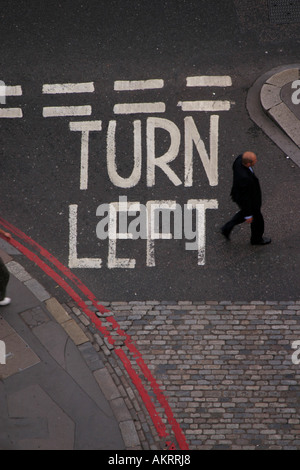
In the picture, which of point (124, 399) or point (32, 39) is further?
point (32, 39)

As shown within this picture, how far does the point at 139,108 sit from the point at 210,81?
1330 mm

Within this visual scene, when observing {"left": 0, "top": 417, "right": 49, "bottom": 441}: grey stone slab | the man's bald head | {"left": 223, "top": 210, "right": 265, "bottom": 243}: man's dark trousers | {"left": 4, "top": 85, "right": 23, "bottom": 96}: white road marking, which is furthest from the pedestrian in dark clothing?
the man's bald head

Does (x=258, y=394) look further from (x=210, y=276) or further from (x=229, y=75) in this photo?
(x=229, y=75)

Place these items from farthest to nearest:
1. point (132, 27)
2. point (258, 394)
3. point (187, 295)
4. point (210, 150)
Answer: point (132, 27)
point (210, 150)
point (187, 295)
point (258, 394)

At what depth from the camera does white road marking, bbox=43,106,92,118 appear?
1095 cm

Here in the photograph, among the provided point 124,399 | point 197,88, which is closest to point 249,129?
point 197,88

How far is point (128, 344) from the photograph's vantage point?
9.27 metres

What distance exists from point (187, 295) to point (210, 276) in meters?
0.46

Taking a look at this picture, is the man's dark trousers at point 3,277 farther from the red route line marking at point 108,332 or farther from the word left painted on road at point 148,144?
the word left painted on road at point 148,144

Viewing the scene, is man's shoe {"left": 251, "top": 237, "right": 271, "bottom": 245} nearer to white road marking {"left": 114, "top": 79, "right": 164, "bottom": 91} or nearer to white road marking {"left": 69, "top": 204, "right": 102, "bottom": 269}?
white road marking {"left": 69, "top": 204, "right": 102, "bottom": 269}

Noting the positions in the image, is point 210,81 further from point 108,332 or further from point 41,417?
point 41,417

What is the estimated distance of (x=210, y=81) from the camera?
11.1 m

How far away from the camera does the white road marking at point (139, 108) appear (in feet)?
35.8

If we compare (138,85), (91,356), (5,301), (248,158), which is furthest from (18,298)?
(138,85)
